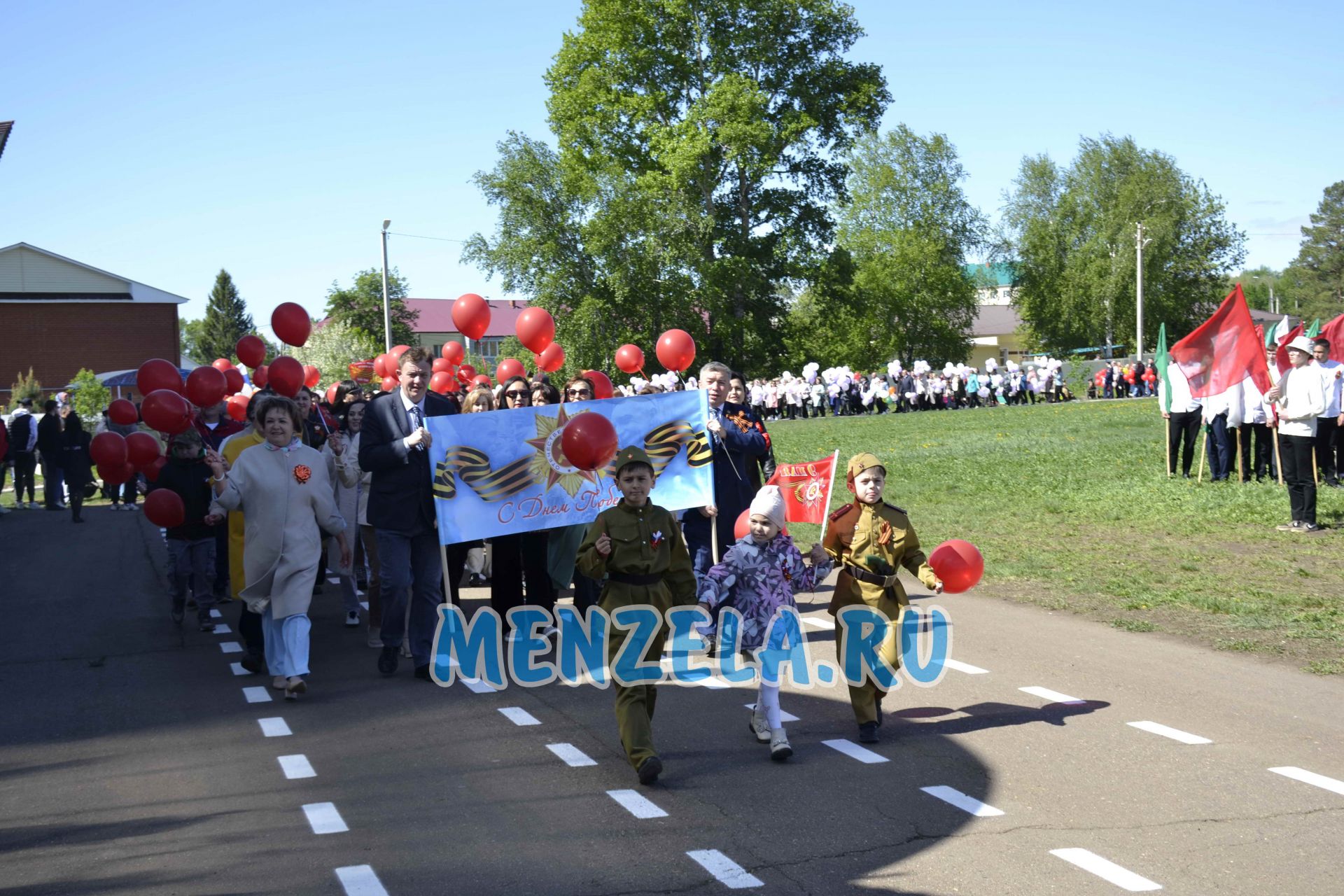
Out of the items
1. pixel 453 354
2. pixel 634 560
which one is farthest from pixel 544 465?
pixel 453 354

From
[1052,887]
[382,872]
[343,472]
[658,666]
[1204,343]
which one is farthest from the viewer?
[1204,343]

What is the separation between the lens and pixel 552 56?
158ft

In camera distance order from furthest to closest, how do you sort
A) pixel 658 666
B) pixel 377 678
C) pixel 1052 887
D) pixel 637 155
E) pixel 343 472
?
1. pixel 637 155
2. pixel 343 472
3. pixel 377 678
4. pixel 658 666
5. pixel 1052 887

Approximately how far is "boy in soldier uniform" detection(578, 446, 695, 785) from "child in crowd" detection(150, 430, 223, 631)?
18.1 ft

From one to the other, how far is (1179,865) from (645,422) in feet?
18.4

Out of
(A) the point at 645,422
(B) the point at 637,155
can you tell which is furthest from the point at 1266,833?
(B) the point at 637,155

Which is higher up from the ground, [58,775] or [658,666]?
[658,666]

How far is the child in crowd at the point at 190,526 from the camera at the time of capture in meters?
10.9

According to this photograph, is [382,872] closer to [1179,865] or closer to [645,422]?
[1179,865]

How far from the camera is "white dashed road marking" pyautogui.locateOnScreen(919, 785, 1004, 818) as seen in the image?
5.71 m

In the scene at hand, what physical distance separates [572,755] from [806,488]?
15.3ft

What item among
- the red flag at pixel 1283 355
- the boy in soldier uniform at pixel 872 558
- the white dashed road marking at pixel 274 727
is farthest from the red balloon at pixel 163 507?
the red flag at pixel 1283 355

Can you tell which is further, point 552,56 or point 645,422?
point 552,56

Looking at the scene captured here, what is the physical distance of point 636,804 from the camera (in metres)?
5.99
